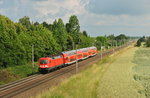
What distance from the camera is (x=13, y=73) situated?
42312mm

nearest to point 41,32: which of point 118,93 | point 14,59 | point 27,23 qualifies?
point 14,59

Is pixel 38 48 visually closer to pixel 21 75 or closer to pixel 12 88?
pixel 21 75

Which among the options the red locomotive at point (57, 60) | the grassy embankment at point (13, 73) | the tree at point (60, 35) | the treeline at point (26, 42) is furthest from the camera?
the tree at point (60, 35)

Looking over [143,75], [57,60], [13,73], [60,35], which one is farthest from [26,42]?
[143,75]

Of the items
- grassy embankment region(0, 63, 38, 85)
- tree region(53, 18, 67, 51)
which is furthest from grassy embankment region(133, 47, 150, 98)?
tree region(53, 18, 67, 51)

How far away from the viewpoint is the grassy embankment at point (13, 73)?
3901 centimetres

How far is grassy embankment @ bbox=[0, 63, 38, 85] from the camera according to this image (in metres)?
39.0

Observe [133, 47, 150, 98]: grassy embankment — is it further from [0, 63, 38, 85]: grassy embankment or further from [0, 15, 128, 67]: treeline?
[0, 63, 38, 85]: grassy embankment

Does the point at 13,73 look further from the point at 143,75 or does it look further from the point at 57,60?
the point at 143,75

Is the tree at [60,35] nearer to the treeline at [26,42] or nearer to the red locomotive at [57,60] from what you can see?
the treeline at [26,42]

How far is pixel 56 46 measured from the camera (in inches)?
2682

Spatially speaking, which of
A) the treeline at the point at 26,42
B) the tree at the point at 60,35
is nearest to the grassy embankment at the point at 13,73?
the treeline at the point at 26,42

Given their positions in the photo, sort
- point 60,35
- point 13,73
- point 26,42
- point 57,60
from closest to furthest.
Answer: point 13,73
point 57,60
point 26,42
point 60,35

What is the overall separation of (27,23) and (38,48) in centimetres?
5926
